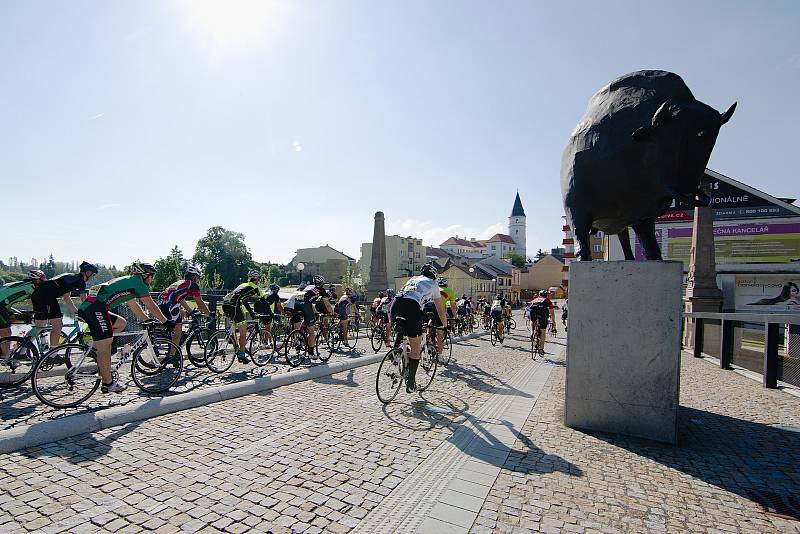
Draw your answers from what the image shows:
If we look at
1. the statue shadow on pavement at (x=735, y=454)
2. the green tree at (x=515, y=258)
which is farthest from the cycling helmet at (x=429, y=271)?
the green tree at (x=515, y=258)

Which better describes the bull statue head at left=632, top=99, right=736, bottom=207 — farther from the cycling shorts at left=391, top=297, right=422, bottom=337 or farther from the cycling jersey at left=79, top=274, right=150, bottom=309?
the cycling jersey at left=79, top=274, right=150, bottom=309

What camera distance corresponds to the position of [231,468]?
13.3 feet

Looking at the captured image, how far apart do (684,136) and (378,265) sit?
2085 cm

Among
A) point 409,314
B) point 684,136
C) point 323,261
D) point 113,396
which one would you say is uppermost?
point 323,261

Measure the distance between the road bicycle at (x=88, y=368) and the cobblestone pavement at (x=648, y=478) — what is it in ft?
18.5

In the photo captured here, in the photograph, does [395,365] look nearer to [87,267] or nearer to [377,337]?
[87,267]

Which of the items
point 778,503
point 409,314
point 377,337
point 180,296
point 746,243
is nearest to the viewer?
point 778,503

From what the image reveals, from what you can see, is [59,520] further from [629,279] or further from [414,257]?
[414,257]

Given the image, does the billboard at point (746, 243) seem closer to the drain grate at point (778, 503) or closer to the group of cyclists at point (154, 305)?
the group of cyclists at point (154, 305)

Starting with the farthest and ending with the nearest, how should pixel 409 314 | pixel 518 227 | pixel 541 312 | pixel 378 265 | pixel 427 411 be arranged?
pixel 518 227 < pixel 378 265 < pixel 541 312 < pixel 409 314 < pixel 427 411

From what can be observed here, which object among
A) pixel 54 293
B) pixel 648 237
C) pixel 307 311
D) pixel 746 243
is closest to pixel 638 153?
pixel 648 237

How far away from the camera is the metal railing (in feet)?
28.2

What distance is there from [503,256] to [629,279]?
434 ft

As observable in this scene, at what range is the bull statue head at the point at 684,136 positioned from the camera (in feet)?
16.2
